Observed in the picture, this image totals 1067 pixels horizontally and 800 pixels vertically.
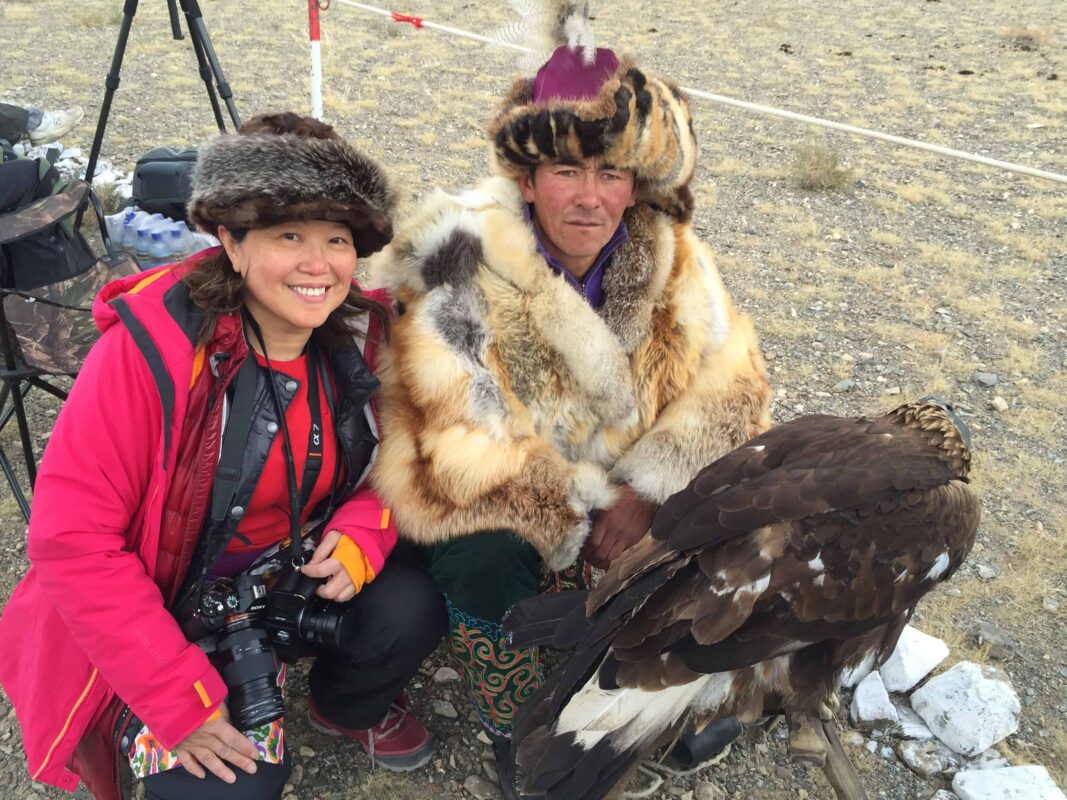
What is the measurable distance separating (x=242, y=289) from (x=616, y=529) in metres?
1.22

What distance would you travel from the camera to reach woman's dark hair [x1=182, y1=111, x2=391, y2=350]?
177 cm

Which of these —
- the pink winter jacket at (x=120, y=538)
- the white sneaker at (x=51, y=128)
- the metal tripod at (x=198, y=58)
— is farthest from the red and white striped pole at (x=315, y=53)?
the pink winter jacket at (x=120, y=538)

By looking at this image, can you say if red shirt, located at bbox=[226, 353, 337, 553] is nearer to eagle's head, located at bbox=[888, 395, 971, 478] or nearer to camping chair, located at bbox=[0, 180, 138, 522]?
camping chair, located at bbox=[0, 180, 138, 522]

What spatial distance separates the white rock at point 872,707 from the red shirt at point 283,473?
183 centimetres

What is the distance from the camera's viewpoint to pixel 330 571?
201cm

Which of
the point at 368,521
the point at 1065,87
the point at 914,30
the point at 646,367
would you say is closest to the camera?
the point at 368,521

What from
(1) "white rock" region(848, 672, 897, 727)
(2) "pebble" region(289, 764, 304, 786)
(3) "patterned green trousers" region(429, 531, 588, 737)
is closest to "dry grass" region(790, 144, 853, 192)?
(1) "white rock" region(848, 672, 897, 727)

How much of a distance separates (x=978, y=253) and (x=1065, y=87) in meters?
6.13

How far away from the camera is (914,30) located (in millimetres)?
13477

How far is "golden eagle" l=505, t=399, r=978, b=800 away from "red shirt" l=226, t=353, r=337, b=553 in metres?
0.64

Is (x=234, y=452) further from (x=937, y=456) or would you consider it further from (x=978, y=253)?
(x=978, y=253)

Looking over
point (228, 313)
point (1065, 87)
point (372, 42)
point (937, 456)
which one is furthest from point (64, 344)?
point (1065, 87)

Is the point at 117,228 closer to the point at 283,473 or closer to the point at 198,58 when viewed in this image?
the point at 198,58

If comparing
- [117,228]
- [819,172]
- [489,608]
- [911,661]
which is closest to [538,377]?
[489,608]
